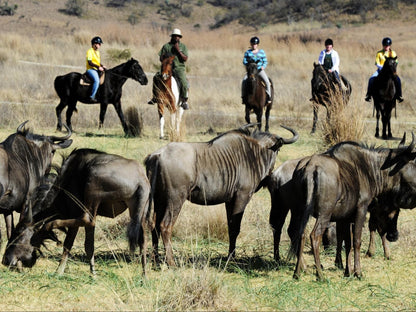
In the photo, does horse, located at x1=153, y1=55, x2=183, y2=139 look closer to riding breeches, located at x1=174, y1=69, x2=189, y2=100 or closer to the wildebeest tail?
riding breeches, located at x1=174, y1=69, x2=189, y2=100

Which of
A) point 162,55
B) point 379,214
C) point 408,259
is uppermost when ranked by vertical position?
point 162,55

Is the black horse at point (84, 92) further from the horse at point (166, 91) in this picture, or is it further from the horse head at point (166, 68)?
the horse head at point (166, 68)

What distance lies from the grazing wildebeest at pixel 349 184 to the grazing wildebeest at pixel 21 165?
276 centimetres

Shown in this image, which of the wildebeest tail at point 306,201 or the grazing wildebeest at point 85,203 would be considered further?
the wildebeest tail at point 306,201

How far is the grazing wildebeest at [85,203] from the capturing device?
6.91 metres

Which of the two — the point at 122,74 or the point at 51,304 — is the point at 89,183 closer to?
the point at 51,304

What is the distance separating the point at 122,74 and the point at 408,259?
11431mm

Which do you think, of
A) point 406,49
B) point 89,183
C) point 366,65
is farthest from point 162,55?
point 406,49

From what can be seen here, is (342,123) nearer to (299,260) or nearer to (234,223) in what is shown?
(234,223)

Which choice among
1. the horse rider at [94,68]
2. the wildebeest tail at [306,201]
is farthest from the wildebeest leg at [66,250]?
the horse rider at [94,68]

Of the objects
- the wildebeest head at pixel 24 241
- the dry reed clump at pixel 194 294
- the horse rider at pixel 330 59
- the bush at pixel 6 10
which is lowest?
the dry reed clump at pixel 194 294

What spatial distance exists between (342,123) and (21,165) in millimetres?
7804

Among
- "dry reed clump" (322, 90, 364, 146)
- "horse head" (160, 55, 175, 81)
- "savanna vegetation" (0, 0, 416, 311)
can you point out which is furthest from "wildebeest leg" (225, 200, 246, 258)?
"horse head" (160, 55, 175, 81)

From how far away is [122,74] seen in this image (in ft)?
60.8
